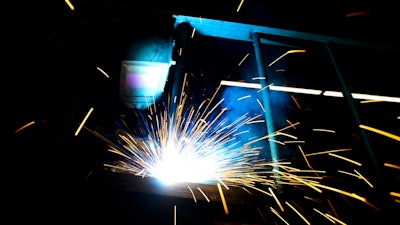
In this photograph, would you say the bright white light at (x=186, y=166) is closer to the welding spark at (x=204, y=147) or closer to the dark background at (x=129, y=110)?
the welding spark at (x=204, y=147)

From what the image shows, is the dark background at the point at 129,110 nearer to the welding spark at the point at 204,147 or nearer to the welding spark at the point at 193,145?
the welding spark at the point at 204,147

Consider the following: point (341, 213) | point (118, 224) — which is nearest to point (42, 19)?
point (118, 224)

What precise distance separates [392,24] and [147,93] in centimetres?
303

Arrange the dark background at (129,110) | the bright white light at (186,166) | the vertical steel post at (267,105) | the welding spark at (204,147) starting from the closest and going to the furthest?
the dark background at (129,110) < the vertical steel post at (267,105) < the bright white light at (186,166) < the welding spark at (204,147)

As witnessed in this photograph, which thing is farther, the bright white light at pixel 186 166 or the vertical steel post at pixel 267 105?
the bright white light at pixel 186 166

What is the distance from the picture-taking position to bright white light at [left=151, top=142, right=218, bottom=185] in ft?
7.98

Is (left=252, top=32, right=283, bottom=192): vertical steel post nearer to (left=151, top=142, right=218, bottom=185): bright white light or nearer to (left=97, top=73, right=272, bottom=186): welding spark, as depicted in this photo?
(left=151, top=142, right=218, bottom=185): bright white light

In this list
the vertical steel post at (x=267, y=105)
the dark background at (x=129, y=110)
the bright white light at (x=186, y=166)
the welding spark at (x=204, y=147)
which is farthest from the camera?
the welding spark at (x=204, y=147)

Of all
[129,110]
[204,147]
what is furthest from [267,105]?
[129,110]

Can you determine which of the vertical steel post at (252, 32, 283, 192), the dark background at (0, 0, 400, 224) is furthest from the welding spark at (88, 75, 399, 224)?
the vertical steel post at (252, 32, 283, 192)

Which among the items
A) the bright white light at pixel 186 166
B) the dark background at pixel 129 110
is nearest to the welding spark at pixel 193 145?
the bright white light at pixel 186 166

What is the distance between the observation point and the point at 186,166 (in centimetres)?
288

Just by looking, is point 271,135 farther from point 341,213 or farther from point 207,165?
point 207,165

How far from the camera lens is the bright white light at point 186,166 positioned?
2432mm
